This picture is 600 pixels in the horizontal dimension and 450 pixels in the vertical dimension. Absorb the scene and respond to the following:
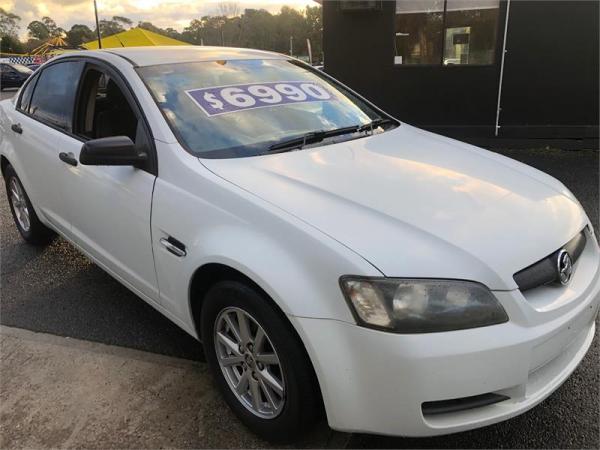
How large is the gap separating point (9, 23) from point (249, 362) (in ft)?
275

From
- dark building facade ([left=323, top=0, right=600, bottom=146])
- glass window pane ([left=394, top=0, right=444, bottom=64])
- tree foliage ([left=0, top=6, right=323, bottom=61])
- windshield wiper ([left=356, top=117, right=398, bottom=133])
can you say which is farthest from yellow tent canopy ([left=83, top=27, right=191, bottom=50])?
tree foliage ([left=0, top=6, right=323, bottom=61])

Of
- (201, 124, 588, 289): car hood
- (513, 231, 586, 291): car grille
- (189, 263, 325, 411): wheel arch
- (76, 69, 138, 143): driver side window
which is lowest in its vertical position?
(189, 263, 325, 411): wheel arch

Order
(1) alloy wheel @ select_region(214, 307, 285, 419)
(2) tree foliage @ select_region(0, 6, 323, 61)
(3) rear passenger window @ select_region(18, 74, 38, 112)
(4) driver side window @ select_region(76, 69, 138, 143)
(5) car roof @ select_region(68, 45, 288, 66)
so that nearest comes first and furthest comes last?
(1) alloy wheel @ select_region(214, 307, 285, 419) → (4) driver side window @ select_region(76, 69, 138, 143) → (5) car roof @ select_region(68, 45, 288, 66) → (3) rear passenger window @ select_region(18, 74, 38, 112) → (2) tree foliage @ select_region(0, 6, 323, 61)

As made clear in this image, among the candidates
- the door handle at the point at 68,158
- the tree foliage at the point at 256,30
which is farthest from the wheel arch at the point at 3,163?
the tree foliage at the point at 256,30

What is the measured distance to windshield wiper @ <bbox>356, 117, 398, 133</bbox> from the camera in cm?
319

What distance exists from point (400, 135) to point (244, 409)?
1.82m

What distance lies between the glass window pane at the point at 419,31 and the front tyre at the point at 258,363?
7.76 m

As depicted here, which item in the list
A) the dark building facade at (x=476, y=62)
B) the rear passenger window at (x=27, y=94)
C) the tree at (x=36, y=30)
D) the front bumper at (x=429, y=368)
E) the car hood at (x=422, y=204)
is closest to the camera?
the front bumper at (x=429, y=368)

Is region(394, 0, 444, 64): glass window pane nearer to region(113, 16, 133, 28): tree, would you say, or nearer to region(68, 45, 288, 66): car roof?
region(68, 45, 288, 66): car roof

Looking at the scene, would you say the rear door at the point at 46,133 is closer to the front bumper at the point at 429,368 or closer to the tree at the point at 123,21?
the front bumper at the point at 429,368

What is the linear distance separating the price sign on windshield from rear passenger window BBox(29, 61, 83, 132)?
119 centimetres

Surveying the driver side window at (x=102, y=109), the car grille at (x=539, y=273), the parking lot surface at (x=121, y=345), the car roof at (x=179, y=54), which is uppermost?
the car roof at (x=179, y=54)

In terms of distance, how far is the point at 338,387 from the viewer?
1878 millimetres

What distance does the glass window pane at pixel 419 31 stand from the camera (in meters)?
8.84
